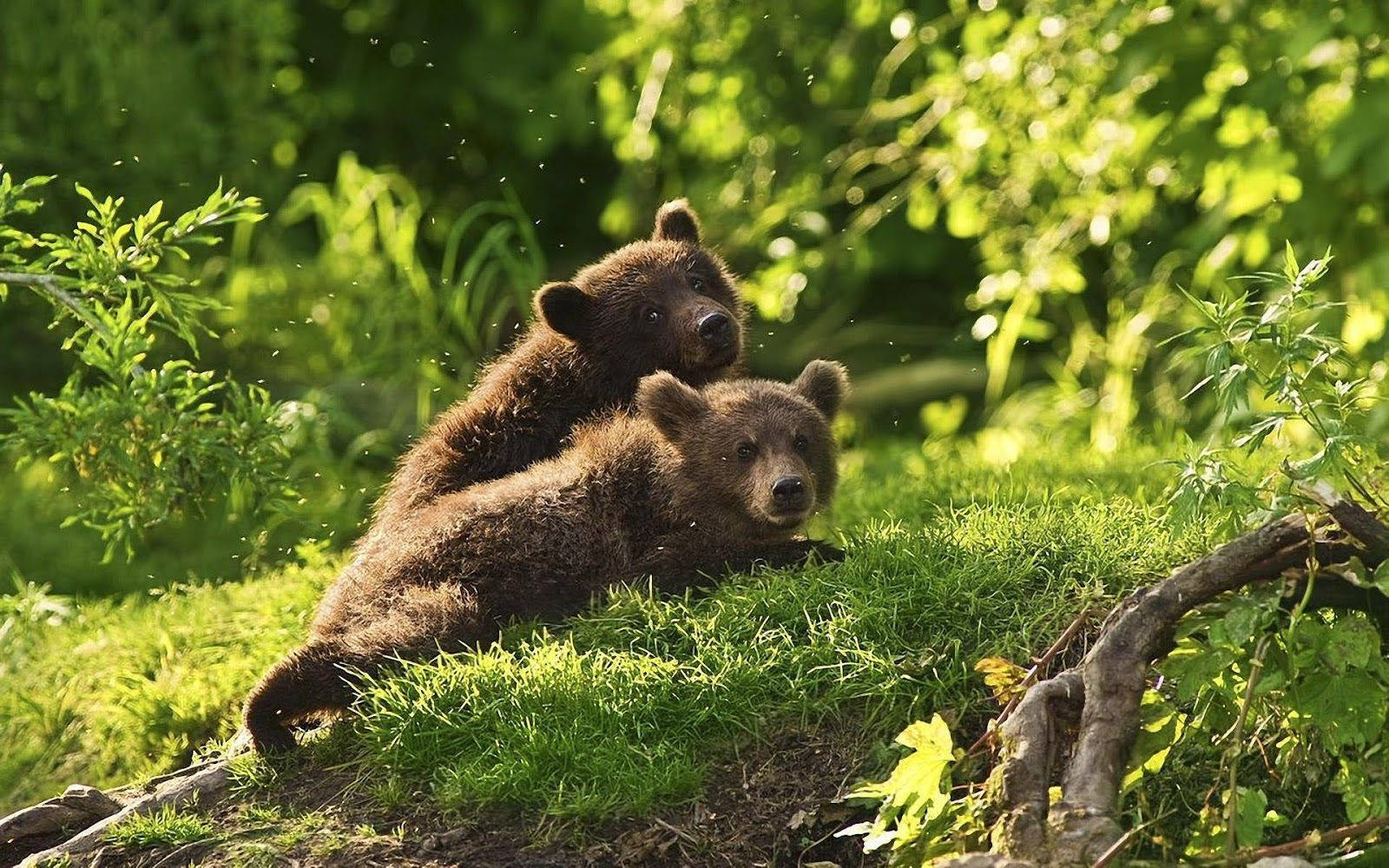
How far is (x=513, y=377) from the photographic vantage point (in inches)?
257

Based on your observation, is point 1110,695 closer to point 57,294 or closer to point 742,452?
point 742,452

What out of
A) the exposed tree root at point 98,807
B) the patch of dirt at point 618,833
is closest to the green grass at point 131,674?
the exposed tree root at point 98,807

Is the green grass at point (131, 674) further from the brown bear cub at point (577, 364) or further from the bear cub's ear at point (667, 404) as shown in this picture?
the bear cub's ear at point (667, 404)

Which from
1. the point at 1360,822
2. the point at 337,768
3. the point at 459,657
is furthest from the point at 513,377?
the point at 1360,822

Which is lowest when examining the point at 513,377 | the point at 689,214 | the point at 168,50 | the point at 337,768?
the point at 337,768

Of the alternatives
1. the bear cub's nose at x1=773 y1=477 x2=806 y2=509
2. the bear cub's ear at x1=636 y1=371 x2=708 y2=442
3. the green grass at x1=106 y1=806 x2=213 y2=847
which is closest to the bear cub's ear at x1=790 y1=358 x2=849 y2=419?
the bear cub's ear at x1=636 y1=371 x2=708 y2=442

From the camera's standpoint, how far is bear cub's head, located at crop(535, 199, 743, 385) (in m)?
6.50

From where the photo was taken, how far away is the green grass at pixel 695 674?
4578 mm

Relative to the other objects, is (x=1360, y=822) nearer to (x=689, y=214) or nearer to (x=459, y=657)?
(x=459, y=657)

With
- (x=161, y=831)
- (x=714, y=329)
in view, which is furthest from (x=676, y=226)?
(x=161, y=831)

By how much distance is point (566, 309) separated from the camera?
21.4 feet

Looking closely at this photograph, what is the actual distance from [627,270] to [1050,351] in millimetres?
6693

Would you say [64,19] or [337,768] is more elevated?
[64,19]

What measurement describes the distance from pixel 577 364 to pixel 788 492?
1356 mm
